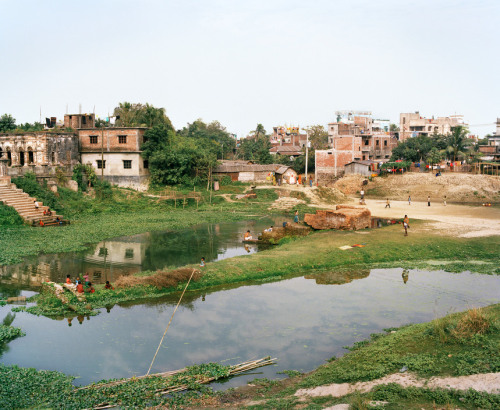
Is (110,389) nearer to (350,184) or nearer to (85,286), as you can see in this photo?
(85,286)

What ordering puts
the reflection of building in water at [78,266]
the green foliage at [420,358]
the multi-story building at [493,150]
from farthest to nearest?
the multi-story building at [493,150] → the reflection of building in water at [78,266] → the green foliage at [420,358]

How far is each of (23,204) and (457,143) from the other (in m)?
65.2

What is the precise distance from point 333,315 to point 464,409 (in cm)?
961

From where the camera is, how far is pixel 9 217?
121 feet

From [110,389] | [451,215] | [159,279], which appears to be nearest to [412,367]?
[110,389]

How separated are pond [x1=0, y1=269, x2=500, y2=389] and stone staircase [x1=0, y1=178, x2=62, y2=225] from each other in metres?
19.5

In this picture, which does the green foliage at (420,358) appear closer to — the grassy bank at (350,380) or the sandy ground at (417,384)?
the grassy bank at (350,380)

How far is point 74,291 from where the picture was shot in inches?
858

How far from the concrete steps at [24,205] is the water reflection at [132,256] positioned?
26.4 feet

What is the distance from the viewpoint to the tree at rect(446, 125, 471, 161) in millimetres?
74250

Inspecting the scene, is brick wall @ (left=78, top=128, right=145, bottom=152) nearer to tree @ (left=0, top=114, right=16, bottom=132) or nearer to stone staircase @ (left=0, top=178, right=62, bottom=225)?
tree @ (left=0, top=114, right=16, bottom=132)

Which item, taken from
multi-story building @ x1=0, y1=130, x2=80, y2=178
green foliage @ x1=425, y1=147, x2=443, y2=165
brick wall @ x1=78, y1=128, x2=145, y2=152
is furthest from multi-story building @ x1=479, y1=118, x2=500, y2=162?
multi-story building @ x1=0, y1=130, x2=80, y2=178

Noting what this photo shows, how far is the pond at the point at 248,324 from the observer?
16312 millimetres

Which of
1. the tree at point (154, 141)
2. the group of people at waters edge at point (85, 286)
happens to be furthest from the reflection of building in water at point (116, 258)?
the tree at point (154, 141)
